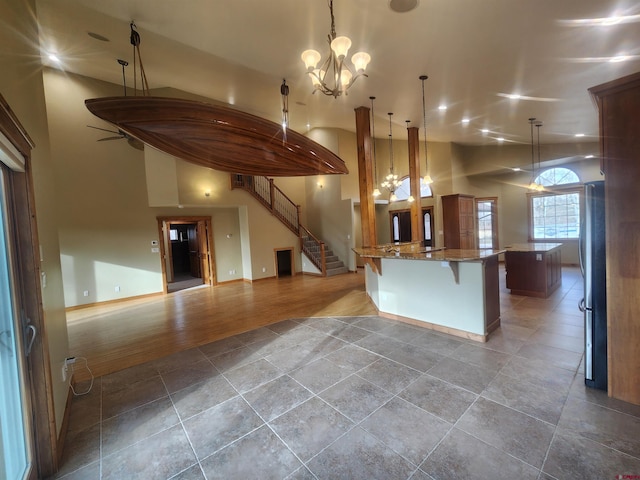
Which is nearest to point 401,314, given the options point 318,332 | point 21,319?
point 318,332

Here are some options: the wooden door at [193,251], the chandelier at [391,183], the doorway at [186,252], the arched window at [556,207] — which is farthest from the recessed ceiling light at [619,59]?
the wooden door at [193,251]

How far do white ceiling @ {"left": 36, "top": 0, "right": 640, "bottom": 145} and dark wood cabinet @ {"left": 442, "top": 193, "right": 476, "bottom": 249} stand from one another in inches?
101

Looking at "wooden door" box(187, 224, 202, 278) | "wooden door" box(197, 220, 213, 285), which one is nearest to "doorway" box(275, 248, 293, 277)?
"wooden door" box(197, 220, 213, 285)

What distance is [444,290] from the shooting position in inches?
140

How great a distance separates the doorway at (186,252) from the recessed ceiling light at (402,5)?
6478mm

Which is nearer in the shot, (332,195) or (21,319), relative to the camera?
(21,319)

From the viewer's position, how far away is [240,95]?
588 cm

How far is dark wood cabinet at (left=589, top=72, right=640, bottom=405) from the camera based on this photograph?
197 centimetres

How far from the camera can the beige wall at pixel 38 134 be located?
5.35 feet

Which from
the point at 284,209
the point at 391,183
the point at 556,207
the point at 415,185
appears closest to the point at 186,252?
the point at 284,209

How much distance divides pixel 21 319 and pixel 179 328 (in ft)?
9.56

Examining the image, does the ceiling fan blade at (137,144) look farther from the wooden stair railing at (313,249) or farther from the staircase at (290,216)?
the wooden stair railing at (313,249)

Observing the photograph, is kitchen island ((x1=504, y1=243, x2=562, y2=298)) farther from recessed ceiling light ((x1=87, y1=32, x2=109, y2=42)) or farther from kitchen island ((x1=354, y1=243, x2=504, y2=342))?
recessed ceiling light ((x1=87, y1=32, x2=109, y2=42))

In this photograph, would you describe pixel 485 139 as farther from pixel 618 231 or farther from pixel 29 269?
pixel 29 269
